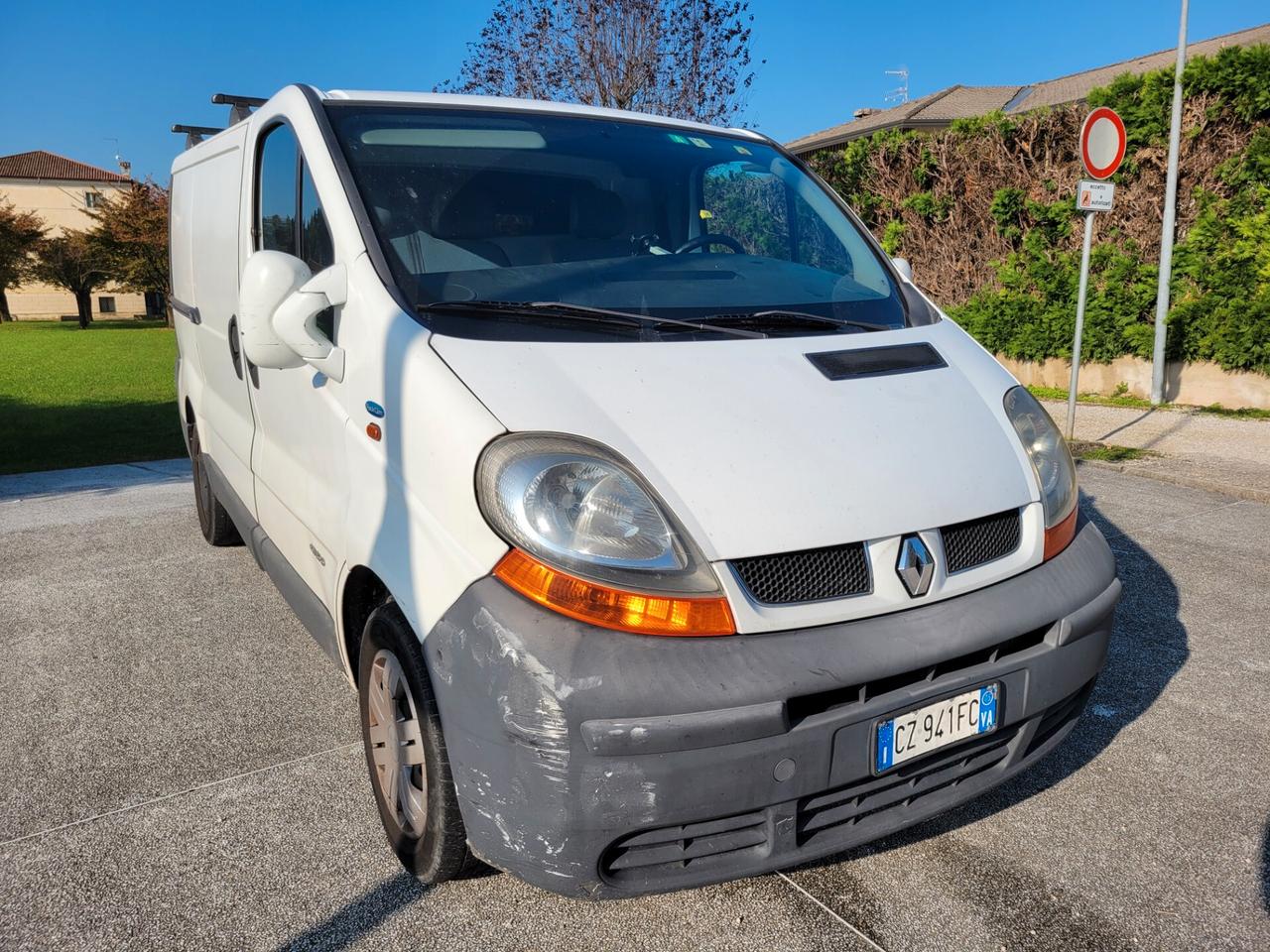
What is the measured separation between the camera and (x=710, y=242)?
340 centimetres

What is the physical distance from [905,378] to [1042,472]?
0.42 meters

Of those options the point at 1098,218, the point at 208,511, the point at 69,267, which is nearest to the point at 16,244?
the point at 69,267

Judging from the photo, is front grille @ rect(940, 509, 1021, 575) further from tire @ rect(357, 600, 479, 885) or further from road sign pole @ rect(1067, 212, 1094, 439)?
road sign pole @ rect(1067, 212, 1094, 439)

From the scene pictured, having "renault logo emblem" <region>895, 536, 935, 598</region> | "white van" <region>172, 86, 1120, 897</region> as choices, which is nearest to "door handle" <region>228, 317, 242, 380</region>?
"white van" <region>172, 86, 1120, 897</region>

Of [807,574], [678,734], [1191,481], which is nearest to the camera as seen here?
[678,734]

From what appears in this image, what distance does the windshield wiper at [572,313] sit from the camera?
249 cm

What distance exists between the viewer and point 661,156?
11.1ft

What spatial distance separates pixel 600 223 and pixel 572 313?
65 cm

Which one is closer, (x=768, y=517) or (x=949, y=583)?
(x=768, y=517)

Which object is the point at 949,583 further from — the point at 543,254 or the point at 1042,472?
the point at 543,254

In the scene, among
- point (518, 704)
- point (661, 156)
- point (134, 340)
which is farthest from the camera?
point (134, 340)

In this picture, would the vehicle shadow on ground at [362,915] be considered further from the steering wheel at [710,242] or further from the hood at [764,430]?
the steering wheel at [710,242]

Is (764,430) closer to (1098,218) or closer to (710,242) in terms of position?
(710,242)

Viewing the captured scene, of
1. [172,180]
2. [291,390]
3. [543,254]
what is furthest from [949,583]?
[172,180]
